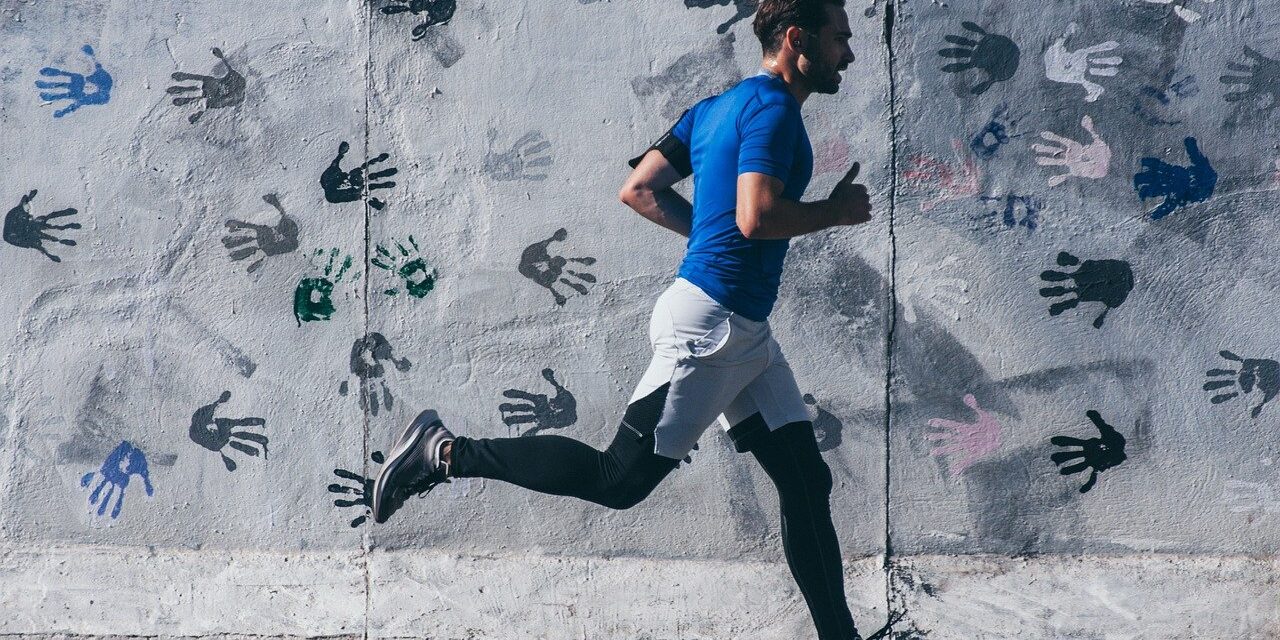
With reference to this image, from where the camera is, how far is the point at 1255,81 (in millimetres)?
3688

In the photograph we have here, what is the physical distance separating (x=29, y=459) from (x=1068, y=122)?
3.35m

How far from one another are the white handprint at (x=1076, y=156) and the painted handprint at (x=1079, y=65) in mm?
103

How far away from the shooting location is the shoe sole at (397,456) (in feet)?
11.8

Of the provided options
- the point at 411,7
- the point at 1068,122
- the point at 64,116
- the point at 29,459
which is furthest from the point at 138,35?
the point at 1068,122

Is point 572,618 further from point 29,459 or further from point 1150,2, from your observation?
point 1150,2

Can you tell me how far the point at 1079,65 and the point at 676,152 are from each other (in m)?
1.26

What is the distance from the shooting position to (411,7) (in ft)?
12.5

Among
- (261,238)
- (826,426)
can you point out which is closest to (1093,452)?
(826,426)

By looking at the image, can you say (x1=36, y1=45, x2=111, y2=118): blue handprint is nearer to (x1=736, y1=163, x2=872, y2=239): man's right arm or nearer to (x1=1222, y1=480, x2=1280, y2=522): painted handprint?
(x1=736, y1=163, x2=872, y2=239): man's right arm

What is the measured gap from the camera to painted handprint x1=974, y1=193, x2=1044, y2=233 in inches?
148

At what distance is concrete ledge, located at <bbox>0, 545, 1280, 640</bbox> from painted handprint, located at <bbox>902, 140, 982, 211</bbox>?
3.63ft

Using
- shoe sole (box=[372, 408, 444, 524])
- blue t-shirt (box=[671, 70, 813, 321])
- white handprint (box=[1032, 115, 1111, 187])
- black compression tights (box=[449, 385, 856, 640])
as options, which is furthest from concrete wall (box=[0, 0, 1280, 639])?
blue t-shirt (box=[671, 70, 813, 321])

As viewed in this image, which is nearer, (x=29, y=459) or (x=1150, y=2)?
(x=1150, y=2)

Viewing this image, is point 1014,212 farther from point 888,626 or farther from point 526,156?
point 526,156
